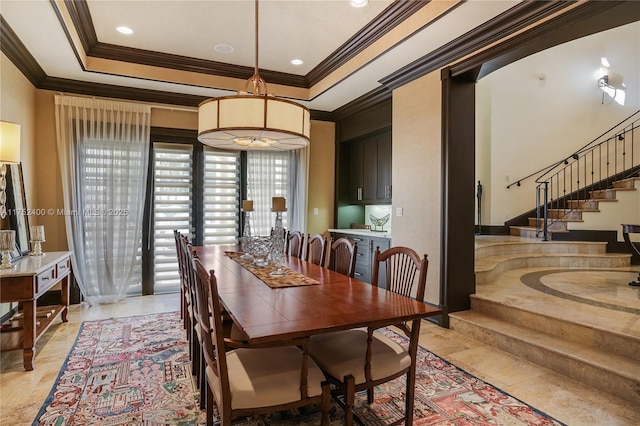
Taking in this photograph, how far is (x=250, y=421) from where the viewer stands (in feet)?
6.86

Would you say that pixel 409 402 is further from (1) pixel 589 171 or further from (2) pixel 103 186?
(1) pixel 589 171

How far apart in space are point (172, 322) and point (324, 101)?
370cm

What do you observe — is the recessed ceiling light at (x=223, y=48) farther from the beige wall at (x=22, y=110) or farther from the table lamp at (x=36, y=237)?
the table lamp at (x=36, y=237)

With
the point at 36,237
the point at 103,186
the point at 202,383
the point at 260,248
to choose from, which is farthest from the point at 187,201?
the point at 202,383

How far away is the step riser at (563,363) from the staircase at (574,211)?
12.4ft

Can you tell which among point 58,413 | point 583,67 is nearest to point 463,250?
point 58,413

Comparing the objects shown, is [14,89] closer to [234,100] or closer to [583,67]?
[234,100]

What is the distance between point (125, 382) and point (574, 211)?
7.14 metres

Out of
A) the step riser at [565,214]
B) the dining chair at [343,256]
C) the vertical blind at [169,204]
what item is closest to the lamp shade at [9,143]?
the vertical blind at [169,204]

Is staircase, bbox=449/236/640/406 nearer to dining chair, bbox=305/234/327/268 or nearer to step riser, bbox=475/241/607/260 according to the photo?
step riser, bbox=475/241/607/260

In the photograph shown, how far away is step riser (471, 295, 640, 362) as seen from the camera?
2.58 meters

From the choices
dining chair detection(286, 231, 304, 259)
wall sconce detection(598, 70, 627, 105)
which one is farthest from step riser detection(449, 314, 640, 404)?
→ wall sconce detection(598, 70, 627, 105)

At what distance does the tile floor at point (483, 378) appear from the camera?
216 centimetres

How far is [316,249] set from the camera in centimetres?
347
